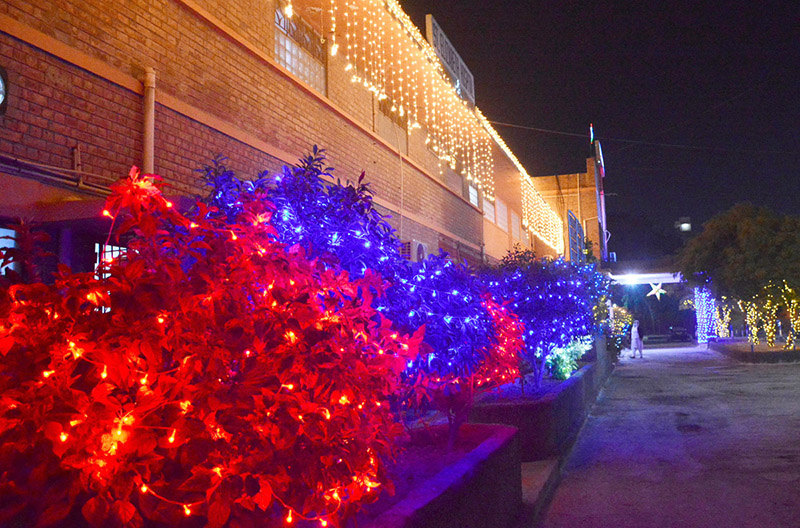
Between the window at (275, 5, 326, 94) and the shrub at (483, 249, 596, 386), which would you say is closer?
the window at (275, 5, 326, 94)

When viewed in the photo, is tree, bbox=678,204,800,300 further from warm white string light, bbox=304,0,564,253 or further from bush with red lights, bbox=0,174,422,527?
bush with red lights, bbox=0,174,422,527

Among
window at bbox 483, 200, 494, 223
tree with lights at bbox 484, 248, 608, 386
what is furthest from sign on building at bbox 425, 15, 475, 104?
tree with lights at bbox 484, 248, 608, 386

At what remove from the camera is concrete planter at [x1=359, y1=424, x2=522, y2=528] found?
10.7 feet

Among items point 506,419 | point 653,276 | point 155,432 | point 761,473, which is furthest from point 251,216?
point 653,276

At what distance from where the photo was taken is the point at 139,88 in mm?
6309

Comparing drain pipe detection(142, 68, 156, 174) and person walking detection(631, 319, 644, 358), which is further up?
drain pipe detection(142, 68, 156, 174)

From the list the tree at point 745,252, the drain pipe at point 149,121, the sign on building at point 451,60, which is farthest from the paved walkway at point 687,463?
the tree at point 745,252

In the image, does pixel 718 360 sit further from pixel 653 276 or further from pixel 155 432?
pixel 155 432

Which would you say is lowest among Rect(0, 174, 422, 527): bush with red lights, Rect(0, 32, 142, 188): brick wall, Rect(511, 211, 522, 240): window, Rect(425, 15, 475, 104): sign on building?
Rect(0, 174, 422, 527): bush with red lights

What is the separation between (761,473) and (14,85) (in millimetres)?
8694

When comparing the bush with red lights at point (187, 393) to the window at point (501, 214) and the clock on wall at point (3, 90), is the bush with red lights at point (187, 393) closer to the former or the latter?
the clock on wall at point (3, 90)

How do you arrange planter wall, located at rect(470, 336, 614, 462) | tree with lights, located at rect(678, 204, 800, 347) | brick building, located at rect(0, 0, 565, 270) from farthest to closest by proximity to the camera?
tree with lights, located at rect(678, 204, 800, 347)
planter wall, located at rect(470, 336, 614, 462)
brick building, located at rect(0, 0, 565, 270)

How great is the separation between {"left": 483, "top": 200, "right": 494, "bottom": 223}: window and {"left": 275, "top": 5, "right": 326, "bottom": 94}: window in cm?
1052

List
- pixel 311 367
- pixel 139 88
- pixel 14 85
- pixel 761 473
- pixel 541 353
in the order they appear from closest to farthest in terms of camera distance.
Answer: pixel 311 367 < pixel 14 85 < pixel 139 88 < pixel 761 473 < pixel 541 353
